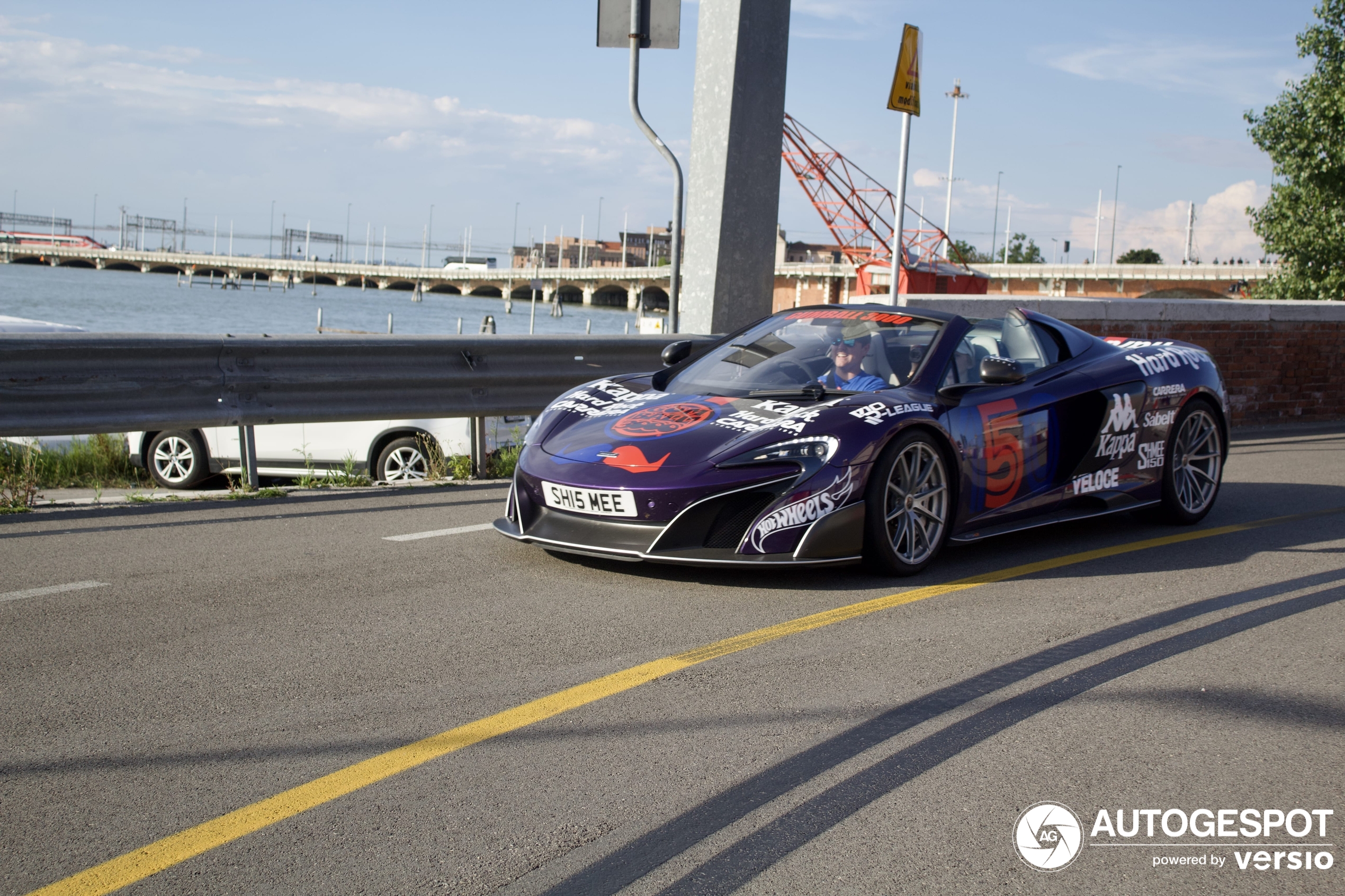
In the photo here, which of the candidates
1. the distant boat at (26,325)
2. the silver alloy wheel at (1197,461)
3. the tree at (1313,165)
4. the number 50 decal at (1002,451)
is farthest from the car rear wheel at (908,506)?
the tree at (1313,165)

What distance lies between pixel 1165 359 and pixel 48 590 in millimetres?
6026

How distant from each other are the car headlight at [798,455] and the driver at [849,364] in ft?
2.12

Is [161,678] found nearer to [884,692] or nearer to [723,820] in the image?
[723,820]

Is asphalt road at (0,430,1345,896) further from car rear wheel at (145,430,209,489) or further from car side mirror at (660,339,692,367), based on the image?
car rear wheel at (145,430,209,489)

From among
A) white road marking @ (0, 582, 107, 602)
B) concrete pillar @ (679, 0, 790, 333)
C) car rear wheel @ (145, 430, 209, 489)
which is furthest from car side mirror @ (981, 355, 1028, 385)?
car rear wheel @ (145, 430, 209, 489)

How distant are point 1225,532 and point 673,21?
18.3 ft

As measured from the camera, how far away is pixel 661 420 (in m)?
5.40

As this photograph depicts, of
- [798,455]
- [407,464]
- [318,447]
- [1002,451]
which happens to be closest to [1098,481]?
[1002,451]

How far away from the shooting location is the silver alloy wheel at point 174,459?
902cm

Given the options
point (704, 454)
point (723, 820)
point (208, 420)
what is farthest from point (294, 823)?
point (208, 420)

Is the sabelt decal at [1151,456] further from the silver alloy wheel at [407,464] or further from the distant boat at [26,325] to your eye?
the distant boat at [26,325]

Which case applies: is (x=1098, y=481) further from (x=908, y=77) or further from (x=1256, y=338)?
(x=1256, y=338)

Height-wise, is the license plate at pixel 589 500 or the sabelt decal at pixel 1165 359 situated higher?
the sabelt decal at pixel 1165 359

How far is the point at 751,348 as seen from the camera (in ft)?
20.6
